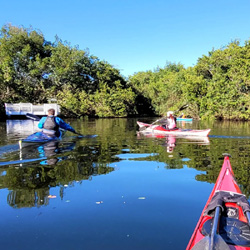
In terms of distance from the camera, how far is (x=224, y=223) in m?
2.91

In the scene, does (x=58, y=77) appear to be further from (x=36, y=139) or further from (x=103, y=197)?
(x=103, y=197)

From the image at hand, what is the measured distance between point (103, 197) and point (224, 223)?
2.23m

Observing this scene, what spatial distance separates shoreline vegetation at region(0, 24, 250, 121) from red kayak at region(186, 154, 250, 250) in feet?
95.2

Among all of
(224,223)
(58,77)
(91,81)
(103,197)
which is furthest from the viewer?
(91,81)

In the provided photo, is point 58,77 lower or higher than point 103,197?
higher

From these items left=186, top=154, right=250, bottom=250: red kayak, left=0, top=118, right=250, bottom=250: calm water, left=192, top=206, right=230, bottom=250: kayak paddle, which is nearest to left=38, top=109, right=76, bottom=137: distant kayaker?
left=0, top=118, right=250, bottom=250: calm water

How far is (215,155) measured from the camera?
8234 mm

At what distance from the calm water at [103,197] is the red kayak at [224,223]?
1.43ft

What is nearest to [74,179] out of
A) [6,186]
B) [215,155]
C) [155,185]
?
[6,186]

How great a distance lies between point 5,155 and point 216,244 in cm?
713

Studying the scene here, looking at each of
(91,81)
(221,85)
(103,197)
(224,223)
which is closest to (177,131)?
(103,197)

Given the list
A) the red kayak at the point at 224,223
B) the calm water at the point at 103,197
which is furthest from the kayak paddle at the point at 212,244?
the calm water at the point at 103,197

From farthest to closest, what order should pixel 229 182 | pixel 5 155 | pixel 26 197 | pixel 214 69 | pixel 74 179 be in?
1. pixel 214 69
2. pixel 5 155
3. pixel 74 179
4. pixel 26 197
5. pixel 229 182

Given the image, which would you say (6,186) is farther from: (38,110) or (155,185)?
(38,110)
